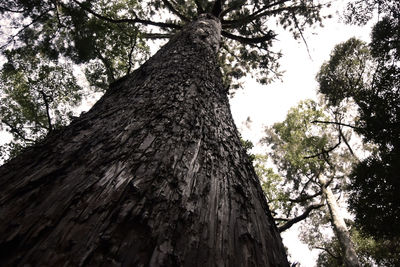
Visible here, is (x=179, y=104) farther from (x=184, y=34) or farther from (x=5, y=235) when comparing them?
(x=184, y=34)

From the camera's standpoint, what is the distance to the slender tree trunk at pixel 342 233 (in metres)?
7.94

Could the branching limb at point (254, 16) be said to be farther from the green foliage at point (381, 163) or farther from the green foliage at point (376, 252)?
the green foliage at point (376, 252)

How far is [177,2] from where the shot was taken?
8.02m

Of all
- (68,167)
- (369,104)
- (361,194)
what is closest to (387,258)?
(361,194)

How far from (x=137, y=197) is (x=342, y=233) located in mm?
10373

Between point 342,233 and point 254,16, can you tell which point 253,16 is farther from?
point 342,233

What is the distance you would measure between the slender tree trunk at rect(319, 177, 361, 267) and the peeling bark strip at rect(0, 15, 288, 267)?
9387 millimetres

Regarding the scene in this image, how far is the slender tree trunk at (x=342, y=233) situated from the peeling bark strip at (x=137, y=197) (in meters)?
9.39

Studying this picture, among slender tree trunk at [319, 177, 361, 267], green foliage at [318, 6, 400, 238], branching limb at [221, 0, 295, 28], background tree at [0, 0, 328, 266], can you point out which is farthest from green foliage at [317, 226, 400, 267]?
background tree at [0, 0, 328, 266]

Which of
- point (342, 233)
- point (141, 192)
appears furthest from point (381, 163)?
point (342, 233)

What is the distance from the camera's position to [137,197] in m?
0.73

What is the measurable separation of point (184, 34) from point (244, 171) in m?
2.33

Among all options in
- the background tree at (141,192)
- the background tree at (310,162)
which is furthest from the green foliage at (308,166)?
the background tree at (141,192)

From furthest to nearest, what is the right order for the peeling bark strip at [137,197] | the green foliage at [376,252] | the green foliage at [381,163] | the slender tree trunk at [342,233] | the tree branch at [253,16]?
the green foliage at [376,252] → the slender tree trunk at [342,233] → the tree branch at [253,16] → the green foliage at [381,163] → the peeling bark strip at [137,197]
